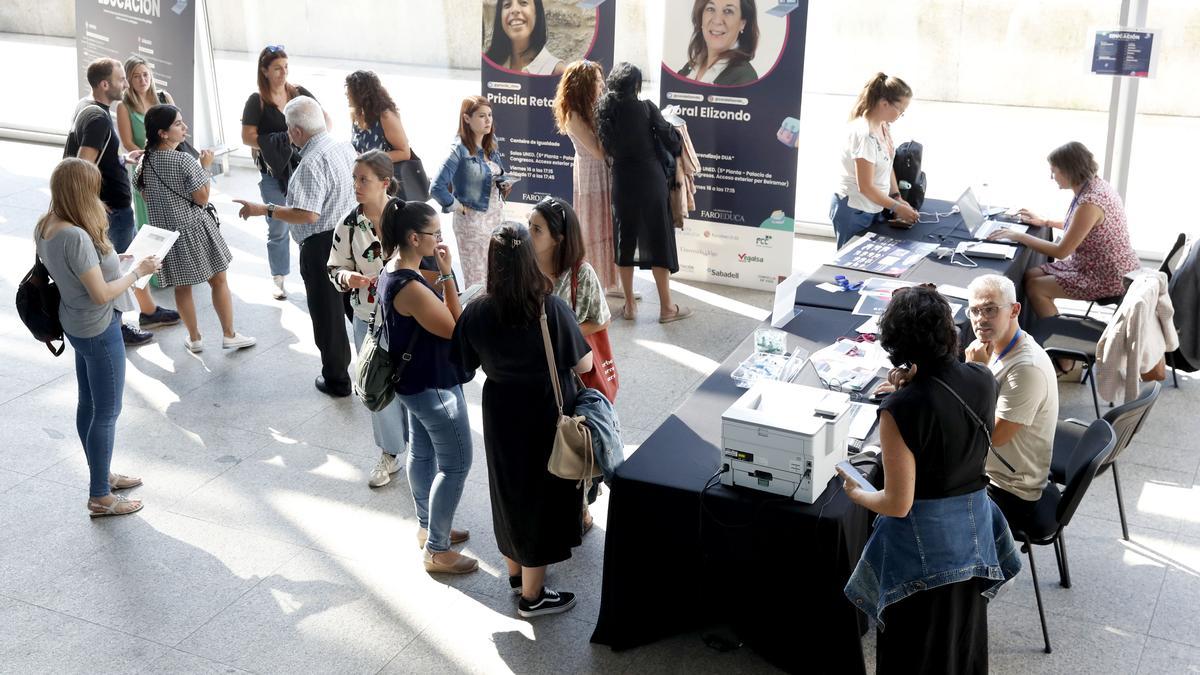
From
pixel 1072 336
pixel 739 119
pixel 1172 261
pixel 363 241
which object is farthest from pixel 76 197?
pixel 1172 261

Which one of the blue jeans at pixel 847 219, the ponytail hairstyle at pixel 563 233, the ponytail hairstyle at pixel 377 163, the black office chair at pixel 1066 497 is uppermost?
the ponytail hairstyle at pixel 377 163

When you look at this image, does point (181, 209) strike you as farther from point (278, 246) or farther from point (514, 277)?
point (514, 277)

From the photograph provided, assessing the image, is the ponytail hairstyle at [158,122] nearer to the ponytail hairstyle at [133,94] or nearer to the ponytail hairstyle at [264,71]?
the ponytail hairstyle at [264,71]

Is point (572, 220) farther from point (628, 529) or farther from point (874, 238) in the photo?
point (874, 238)

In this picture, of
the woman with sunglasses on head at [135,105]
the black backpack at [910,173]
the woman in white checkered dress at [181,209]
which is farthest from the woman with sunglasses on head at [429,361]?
the woman with sunglasses on head at [135,105]

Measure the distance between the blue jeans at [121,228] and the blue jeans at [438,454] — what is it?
3.25 meters

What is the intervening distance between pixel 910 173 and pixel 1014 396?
2.92m

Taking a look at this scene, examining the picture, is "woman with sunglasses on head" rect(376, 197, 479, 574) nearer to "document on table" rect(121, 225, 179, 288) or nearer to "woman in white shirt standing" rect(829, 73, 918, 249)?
"document on table" rect(121, 225, 179, 288)

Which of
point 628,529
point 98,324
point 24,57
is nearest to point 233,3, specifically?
point 24,57

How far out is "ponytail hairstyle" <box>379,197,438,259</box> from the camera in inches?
157

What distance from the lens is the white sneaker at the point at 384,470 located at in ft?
17.0

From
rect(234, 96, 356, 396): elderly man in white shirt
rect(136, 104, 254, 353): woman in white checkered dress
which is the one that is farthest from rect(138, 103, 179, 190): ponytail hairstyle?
rect(234, 96, 356, 396): elderly man in white shirt

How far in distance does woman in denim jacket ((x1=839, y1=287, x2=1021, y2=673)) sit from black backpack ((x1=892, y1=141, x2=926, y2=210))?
11.0 ft

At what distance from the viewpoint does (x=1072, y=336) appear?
5.40m
